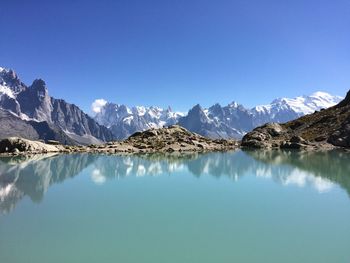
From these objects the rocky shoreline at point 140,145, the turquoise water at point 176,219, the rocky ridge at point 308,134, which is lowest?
the turquoise water at point 176,219

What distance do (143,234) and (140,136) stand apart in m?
93.6

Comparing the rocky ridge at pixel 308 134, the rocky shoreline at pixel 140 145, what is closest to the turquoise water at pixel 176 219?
the rocky shoreline at pixel 140 145

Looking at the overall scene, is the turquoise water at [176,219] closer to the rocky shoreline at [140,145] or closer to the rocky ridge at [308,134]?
the rocky shoreline at [140,145]

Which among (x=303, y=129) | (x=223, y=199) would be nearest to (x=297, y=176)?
(x=223, y=199)

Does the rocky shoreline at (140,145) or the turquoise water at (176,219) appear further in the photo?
the rocky shoreline at (140,145)

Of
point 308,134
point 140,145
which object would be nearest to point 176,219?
point 140,145

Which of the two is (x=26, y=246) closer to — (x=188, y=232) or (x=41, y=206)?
(x=188, y=232)

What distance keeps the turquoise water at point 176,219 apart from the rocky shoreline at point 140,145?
4287 cm

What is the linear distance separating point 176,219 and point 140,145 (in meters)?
75.5

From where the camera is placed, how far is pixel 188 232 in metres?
20.8

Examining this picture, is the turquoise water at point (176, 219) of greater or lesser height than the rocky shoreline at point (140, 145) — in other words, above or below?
below

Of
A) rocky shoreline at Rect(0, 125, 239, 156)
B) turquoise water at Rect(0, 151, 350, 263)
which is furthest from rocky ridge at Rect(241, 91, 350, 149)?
turquoise water at Rect(0, 151, 350, 263)

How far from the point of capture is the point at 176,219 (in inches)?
938

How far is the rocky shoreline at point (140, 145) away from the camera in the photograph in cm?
8400
